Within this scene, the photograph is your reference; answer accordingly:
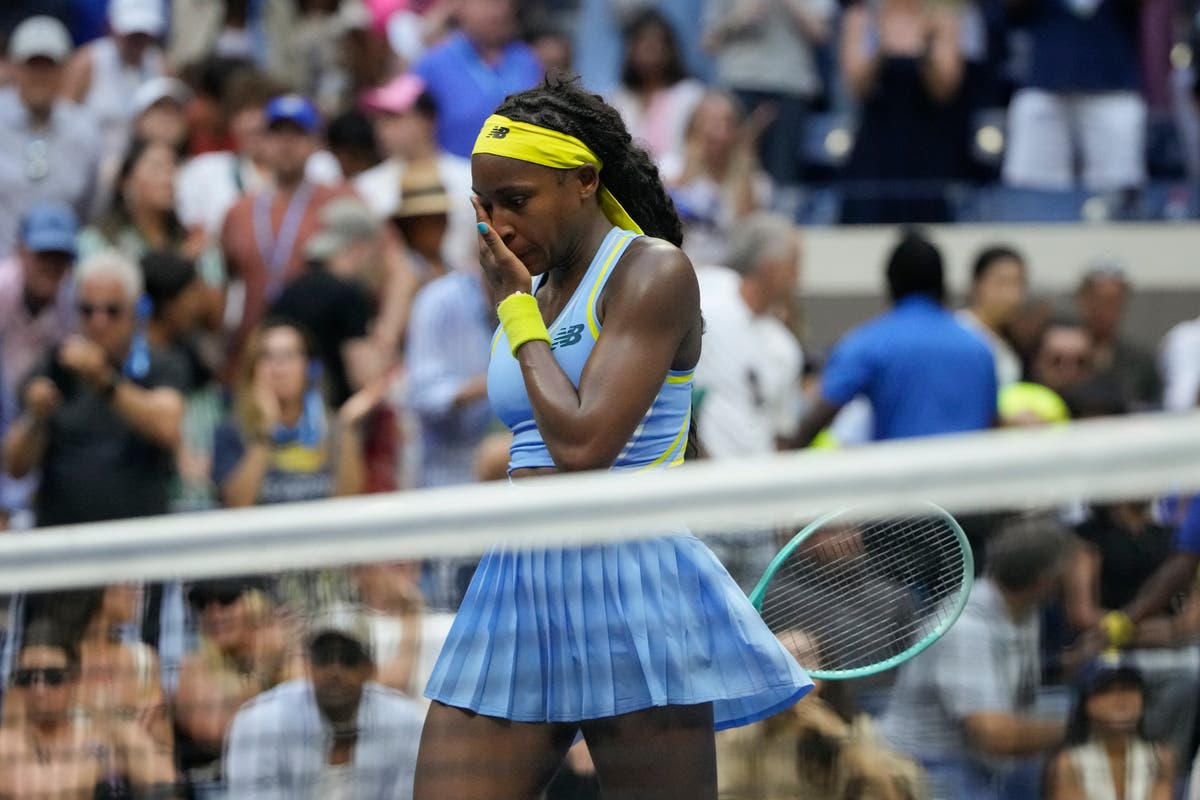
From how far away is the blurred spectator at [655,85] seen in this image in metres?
9.84

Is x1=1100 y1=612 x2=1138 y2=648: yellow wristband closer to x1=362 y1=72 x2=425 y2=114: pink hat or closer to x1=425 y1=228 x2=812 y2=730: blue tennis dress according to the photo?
x1=425 y1=228 x2=812 y2=730: blue tennis dress

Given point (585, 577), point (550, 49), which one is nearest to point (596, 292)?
point (585, 577)

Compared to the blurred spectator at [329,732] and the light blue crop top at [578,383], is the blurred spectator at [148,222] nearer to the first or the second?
the blurred spectator at [329,732]

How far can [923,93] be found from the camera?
33.0 ft

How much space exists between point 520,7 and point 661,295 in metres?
7.54

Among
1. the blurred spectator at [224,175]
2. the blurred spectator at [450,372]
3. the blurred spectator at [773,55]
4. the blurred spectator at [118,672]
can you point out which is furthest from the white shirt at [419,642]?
the blurred spectator at [773,55]

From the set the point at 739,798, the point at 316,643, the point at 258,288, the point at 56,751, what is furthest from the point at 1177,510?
the point at 258,288

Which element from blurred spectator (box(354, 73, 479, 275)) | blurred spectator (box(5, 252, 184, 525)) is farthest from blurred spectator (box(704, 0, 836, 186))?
blurred spectator (box(5, 252, 184, 525))

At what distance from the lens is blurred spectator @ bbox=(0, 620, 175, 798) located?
433 centimetres

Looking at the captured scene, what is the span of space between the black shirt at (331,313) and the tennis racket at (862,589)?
11.6 ft

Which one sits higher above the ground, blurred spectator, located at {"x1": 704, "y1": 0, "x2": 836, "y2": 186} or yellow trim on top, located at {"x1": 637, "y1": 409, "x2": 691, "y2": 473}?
blurred spectator, located at {"x1": 704, "y1": 0, "x2": 836, "y2": 186}

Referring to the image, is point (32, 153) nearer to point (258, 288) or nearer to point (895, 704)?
point (258, 288)

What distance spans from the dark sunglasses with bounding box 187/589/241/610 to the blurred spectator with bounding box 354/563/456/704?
315 mm

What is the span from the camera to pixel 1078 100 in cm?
1003
